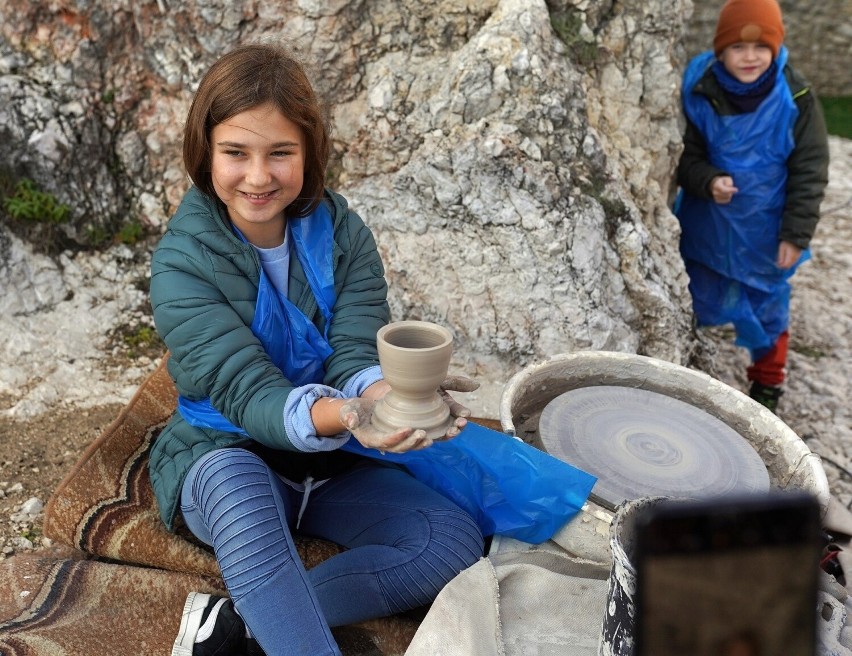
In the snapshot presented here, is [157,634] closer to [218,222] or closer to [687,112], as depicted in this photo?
[218,222]

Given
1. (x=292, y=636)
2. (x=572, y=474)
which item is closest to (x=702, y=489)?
(x=572, y=474)

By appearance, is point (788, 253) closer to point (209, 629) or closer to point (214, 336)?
point (214, 336)

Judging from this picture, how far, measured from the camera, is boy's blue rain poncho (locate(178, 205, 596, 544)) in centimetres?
193

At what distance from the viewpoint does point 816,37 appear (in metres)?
8.34

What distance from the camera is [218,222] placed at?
1845 millimetres

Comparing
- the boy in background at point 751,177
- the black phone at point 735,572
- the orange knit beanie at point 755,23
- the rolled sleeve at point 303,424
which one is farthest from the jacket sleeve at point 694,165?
the black phone at point 735,572

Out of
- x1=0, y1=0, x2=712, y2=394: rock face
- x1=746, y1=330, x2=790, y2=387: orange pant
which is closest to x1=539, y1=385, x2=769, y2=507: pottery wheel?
A: x1=0, y1=0, x2=712, y2=394: rock face

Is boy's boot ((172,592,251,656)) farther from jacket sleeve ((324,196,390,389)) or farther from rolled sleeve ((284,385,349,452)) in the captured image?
jacket sleeve ((324,196,390,389))

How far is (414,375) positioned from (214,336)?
53cm

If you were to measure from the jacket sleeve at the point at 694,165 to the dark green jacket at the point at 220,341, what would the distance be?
6.73 ft

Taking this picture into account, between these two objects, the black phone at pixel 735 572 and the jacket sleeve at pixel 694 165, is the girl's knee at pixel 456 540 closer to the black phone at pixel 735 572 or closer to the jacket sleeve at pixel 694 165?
the black phone at pixel 735 572

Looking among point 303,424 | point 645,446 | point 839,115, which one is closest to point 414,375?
point 303,424

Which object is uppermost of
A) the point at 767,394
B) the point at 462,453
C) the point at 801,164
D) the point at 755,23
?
the point at 755,23

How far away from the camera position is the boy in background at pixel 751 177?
321 cm
